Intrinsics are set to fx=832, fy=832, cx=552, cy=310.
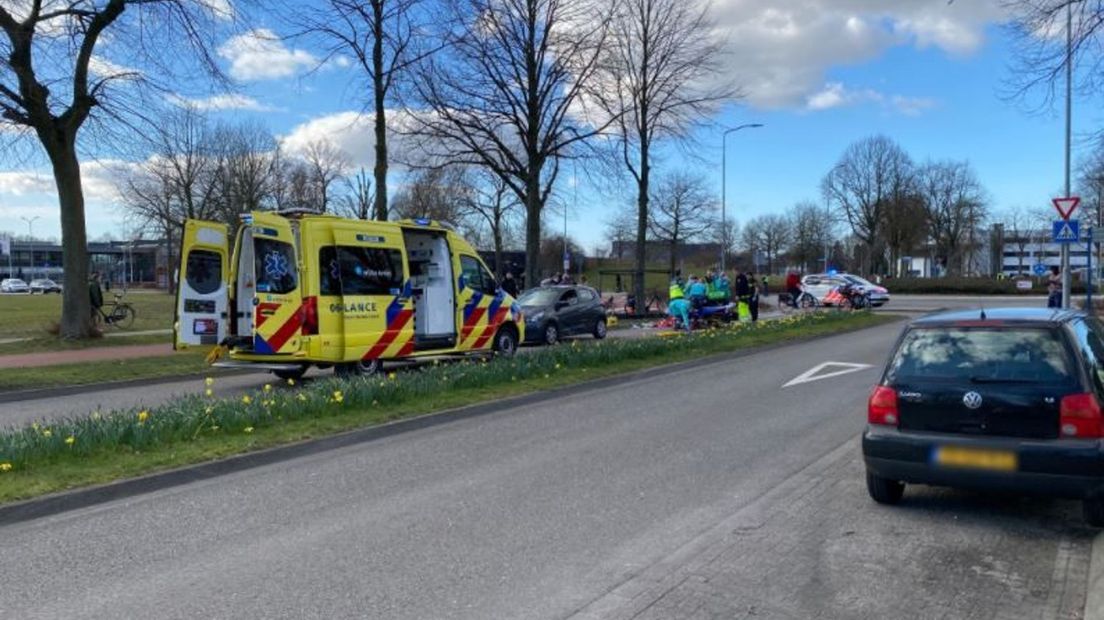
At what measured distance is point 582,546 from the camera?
5.19 metres

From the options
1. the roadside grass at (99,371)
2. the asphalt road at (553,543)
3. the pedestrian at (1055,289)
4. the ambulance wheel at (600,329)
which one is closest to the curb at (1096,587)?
the asphalt road at (553,543)

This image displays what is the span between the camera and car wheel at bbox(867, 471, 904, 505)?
609cm

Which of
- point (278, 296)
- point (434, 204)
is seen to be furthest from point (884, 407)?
point (434, 204)

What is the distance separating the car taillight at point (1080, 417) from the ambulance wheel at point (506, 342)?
1219 centimetres

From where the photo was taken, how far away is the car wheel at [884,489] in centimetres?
609

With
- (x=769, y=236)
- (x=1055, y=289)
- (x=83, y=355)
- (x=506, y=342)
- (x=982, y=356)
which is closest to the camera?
(x=982, y=356)

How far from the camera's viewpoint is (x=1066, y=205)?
2014 cm

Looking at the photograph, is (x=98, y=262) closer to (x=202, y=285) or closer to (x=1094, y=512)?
(x=202, y=285)

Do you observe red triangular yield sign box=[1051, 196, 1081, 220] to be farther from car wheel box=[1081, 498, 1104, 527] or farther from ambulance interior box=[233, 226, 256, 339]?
ambulance interior box=[233, 226, 256, 339]

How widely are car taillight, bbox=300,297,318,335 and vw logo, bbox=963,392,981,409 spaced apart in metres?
9.68

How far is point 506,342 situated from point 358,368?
396 centimetres

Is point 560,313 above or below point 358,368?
above

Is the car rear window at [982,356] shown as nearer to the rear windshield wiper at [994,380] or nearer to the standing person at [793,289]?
the rear windshield wiper at [994,380]

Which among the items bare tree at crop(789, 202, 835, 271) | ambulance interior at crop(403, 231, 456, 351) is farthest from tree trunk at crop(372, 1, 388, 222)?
bare tree at crop(789, 202, 835, 271)
